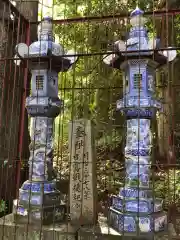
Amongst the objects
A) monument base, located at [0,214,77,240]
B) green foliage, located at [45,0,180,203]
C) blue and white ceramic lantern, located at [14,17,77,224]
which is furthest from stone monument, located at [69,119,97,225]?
green foliage, located at [45,0,180,203]

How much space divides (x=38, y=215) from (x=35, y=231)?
0.73 feet

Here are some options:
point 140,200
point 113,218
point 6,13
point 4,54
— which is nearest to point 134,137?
point 140,200

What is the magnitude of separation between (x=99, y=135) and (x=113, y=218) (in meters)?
3.72

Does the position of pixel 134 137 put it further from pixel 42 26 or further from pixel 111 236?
pixel 42 26

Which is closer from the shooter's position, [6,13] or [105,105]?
[6,13]

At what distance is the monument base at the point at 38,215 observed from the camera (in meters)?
3.58

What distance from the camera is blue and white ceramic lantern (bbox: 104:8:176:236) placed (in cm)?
331

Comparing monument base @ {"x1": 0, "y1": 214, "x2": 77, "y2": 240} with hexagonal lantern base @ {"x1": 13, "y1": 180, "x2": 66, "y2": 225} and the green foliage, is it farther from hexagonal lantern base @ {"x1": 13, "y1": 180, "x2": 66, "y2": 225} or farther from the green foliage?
the green foliage

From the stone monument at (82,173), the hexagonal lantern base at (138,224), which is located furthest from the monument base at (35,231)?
the hexagonal lantern base at (138,224)

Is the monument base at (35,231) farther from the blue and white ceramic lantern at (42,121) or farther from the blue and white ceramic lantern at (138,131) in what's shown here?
the blue and white ceramic lantern at (138,131)

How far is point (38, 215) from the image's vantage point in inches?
141

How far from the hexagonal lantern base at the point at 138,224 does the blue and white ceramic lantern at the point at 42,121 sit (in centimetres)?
85

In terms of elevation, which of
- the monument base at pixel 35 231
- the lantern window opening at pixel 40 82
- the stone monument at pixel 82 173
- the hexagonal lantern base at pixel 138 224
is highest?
the lantern window opening at pixel 40 82

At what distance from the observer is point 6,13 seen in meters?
4.87
